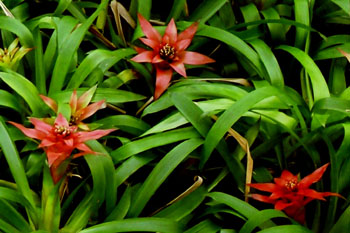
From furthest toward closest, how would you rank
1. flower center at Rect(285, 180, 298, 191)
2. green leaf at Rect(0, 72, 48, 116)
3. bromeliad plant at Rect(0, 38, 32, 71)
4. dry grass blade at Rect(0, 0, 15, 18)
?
dry grass blade at Rect(0, 0, 15, 18) → bromeliad plant at Rect(0, 38, 32, 71) → green leaf at Rect(0, 72, 48, 116) → flower center at Rect(285, 180, 298, 191)

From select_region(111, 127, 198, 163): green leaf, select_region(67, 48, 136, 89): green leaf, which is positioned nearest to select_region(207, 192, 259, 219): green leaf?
select_region(111, 127, 198, 163): green leaf

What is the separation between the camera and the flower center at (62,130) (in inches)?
60.3

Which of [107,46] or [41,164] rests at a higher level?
[107,46]

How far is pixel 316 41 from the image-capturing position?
2.20 metres

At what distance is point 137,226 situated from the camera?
1.57 metres

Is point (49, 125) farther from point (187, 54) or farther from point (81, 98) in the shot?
point (187, 54)

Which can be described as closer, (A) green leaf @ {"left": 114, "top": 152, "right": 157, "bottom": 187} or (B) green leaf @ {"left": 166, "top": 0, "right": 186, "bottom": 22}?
(A) green leaf @ {"left": 114, "top": 152, "right": 157, "bottom": 187}

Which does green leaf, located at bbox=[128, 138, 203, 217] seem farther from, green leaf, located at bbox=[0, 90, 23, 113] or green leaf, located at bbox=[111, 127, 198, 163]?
green leaf, located at bbox=[0, 90, 23, 113]

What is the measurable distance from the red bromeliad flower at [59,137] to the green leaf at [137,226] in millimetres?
206

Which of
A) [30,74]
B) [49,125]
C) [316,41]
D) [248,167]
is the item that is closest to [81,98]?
[49,125]

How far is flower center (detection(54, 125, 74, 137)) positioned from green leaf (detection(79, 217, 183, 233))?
265 millimetres

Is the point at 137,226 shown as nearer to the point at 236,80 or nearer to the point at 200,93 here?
the point at 200,93

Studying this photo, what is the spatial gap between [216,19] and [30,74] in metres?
0.71

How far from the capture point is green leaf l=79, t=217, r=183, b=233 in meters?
1.56
